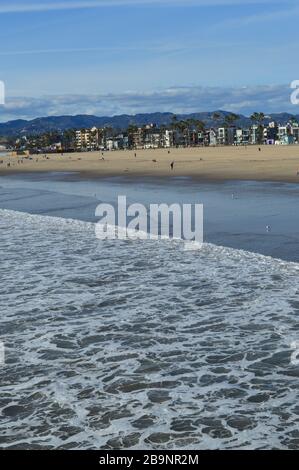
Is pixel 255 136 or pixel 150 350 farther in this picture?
pixel 255 136

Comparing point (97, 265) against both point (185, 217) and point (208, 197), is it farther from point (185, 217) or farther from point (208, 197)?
point (208, 197)

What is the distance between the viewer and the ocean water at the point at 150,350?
23.2 ft

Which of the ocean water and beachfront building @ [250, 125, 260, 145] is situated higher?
beachfront building @ [250, 125, 260, 145]

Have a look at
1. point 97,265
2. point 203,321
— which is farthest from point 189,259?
point 203,321

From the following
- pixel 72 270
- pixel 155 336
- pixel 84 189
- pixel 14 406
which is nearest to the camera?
pixel 14 406

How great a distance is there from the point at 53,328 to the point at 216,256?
22.2 feet

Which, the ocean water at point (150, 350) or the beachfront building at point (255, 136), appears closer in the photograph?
the ocean water at point (150, 350)

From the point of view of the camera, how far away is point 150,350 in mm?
9672

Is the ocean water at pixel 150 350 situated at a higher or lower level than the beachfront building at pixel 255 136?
lower

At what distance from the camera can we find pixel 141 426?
7.14 metres

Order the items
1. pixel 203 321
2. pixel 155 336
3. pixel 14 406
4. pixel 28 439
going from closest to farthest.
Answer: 1. pixel 28 439
2. pixel 14 406
3. pixel 155 336
4. pixel 203 321

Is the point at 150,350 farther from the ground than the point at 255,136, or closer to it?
closer to it

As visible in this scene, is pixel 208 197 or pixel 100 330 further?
pixel 208 197

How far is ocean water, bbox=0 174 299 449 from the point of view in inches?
278
